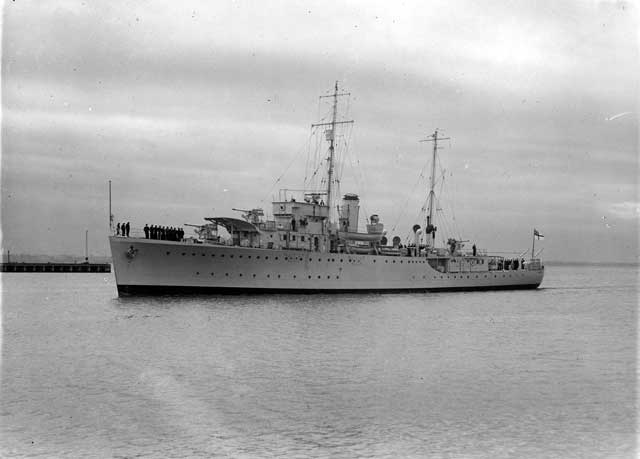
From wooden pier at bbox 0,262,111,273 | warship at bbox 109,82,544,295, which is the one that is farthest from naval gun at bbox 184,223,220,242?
wooden pier at bbox 0,262,111,273

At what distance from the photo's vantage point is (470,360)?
2230cm

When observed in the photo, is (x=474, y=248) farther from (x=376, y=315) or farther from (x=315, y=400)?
(x=315, y=400)

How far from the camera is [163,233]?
133 ft

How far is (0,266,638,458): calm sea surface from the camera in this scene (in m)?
13.2

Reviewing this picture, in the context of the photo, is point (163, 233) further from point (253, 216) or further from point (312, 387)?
point (312, 387)

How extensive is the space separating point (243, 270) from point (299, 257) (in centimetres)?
433

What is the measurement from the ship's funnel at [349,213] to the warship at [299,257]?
77 millimetres

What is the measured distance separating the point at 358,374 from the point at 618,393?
6837 millimetres

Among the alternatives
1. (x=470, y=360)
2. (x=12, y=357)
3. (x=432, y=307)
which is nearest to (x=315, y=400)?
(x=470, y=360)

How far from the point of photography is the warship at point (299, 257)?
40344mm

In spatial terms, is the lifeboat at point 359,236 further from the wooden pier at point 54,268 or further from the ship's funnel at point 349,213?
the wooden pier at point 54,268

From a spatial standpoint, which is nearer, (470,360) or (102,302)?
(470,360)

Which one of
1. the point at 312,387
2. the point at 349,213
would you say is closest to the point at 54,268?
the point at 349,213

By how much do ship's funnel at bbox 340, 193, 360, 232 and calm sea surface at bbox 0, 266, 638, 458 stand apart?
62.7 ft
